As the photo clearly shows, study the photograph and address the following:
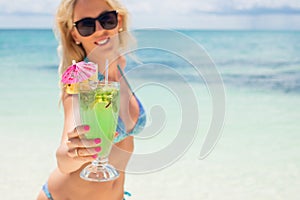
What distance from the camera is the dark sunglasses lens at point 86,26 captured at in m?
2.23

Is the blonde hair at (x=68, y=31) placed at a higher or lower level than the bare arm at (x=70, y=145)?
higher

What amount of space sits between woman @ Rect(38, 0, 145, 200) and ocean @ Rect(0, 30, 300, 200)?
86 mm

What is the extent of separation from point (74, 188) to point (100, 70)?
1.50ft

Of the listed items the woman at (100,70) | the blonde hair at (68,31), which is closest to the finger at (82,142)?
the woman at (100,70)

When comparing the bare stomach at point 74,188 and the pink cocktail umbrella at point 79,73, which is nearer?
the pink cocktail umbrella at point 79,73

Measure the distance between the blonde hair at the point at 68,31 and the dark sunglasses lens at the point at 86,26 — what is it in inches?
1.5

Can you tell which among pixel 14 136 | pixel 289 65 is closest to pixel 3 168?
pixel 14 136

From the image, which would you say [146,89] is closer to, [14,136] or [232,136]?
[232,136]

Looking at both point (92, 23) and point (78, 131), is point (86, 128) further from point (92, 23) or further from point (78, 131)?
point (92, 23)

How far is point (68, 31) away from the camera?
230 cm

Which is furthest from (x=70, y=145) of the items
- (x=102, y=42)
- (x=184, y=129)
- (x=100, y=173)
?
(x=102, y=42)

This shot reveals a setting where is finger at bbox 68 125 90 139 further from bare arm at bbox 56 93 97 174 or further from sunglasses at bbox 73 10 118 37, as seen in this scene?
sunglasses at bbox 73 10 118 37

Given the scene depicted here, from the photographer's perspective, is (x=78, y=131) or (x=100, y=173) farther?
(x=100, y=173)

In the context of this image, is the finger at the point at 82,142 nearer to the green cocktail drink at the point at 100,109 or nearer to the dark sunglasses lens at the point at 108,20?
the green cocktail drink at the point at 100,109
